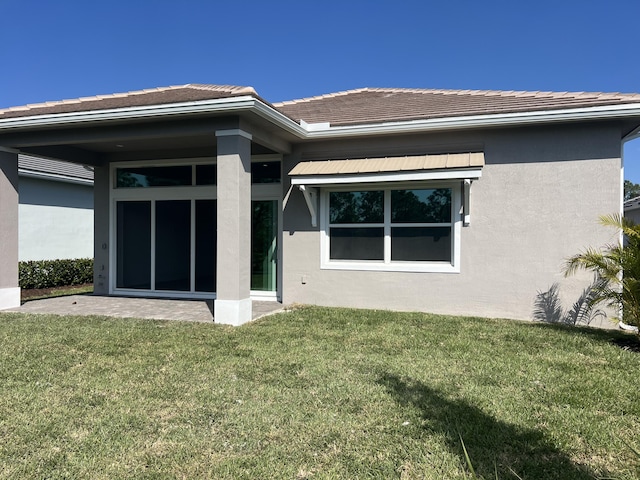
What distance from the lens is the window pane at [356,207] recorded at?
31.7 ft

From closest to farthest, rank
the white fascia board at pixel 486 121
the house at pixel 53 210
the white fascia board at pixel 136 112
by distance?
1. the white fascia board at pixel 136 112
2. the white fascia board at pixel 486 121
3. the house at pixel 53 210

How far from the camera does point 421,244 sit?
30.7 ft

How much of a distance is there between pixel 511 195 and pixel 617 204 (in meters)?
1.79

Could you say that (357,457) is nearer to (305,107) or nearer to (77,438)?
(77,438)

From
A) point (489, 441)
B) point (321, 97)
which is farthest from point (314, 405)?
point (321, 97)

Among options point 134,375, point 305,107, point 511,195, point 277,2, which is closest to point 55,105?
point 305,107

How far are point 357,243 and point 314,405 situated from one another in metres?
5.93

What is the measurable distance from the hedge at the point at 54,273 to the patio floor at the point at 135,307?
10.4 ft

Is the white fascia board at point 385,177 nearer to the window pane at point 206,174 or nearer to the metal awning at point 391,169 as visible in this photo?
the metal awning at point 391,169

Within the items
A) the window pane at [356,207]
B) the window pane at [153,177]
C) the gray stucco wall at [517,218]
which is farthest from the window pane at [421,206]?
the window pane at [153,177]

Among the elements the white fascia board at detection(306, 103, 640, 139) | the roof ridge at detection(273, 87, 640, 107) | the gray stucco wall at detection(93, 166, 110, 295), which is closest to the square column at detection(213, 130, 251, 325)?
the white fascia board at detection(306, 103, 640, 139)

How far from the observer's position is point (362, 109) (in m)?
10.5

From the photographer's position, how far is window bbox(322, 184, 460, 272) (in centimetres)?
916

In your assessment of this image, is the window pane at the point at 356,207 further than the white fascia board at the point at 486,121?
Yes
